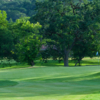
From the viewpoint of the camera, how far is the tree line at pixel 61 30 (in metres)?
44.7

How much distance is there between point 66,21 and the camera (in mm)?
46062

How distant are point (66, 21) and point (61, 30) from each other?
77.7 inches

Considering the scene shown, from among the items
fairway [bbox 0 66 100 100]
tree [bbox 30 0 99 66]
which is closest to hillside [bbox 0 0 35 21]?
tree [bbox 30 0 99 66]

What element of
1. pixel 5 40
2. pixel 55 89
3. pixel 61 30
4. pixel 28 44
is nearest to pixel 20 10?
pixel 5 40

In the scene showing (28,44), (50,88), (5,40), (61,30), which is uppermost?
(61,30)

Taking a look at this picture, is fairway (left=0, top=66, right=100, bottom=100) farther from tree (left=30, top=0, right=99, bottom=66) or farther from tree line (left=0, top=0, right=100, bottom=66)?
tree (left=30, top=0, right=99, bottom=66)

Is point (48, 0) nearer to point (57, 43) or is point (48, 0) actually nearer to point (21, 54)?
point (57, 43)

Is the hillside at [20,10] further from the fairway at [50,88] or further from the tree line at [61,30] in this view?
the fairway at [50,88]

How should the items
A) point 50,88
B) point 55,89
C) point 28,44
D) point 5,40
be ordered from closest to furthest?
point 55,89 < point 50,88 < point 28,44 < point 5,40

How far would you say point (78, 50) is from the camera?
172 feet

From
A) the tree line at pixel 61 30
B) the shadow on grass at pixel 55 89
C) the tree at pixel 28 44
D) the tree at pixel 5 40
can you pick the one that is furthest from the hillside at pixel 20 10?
the shadow on grass at pixel 55 89

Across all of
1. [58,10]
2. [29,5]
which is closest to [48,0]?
[58,10]

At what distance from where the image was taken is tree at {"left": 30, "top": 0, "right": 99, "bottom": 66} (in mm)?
46156

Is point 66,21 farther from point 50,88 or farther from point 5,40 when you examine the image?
point 50,88
